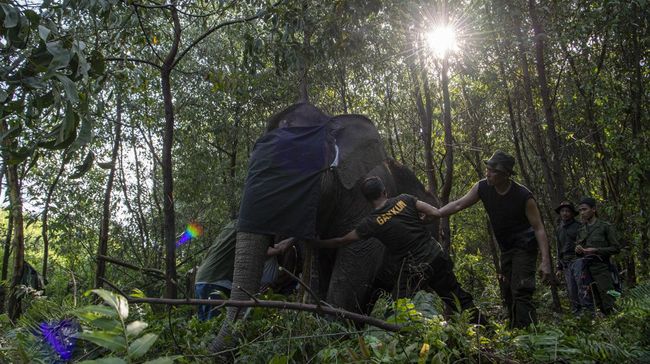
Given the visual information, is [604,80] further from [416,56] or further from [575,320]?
[575,320]

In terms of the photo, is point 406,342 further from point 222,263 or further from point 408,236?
point 222,263

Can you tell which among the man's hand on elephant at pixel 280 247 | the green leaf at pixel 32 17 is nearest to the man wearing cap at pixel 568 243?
the man's hand on elephant at pixel 280 247

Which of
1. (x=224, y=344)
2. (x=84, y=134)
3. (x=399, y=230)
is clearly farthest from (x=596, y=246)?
(x=84, y=134)

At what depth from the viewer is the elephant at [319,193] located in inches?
180

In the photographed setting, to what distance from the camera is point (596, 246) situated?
6.89 meters

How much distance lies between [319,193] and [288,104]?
17.7 ft

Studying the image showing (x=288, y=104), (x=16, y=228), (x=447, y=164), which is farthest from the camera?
(x=288, y=104)

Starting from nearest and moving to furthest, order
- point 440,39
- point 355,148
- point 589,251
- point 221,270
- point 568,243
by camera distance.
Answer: point 355,148, point 221,270, point 589,251, point 568,243, point 440,39

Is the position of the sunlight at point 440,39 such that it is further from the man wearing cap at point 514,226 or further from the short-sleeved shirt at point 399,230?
the short-sleeved shirt at point 399,230

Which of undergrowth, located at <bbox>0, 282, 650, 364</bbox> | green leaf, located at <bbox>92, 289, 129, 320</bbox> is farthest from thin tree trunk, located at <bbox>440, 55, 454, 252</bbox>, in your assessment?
green leaf, located at <bbox>92, 289, 129, 320</bbox>

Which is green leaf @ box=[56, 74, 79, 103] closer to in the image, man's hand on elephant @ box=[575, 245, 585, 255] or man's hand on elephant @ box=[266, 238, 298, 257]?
man's hand on elephant @ box=[266, 238, 298, 257]

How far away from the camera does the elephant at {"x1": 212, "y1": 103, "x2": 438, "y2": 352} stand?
4574 mm

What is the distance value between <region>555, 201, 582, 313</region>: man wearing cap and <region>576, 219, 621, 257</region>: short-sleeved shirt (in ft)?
0.92

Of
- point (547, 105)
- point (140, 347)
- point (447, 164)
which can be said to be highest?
point (547, 105)
